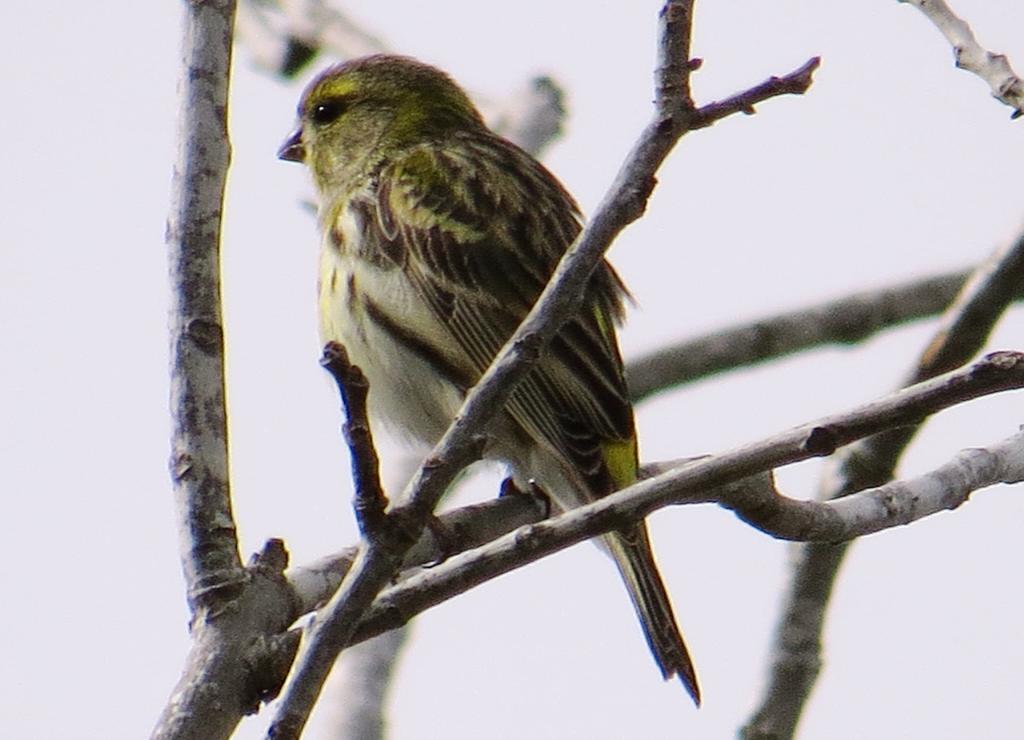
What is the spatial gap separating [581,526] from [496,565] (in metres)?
0.16

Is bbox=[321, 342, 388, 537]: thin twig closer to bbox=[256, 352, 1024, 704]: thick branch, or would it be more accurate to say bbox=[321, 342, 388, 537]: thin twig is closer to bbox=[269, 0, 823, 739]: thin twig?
bbox=[269, 0, 823, 739]: thin twig

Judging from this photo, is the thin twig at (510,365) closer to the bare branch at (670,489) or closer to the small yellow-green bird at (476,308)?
the bare branch at (670,489)

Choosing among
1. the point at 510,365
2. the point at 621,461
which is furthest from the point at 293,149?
the point at 510,365

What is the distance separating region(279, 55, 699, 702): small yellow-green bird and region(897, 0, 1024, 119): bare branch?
1.62 m

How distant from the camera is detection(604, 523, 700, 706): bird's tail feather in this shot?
4.53 metres

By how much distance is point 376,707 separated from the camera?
6.20 m

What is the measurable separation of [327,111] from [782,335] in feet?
6.47

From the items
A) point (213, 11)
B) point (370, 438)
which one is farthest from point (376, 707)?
point (370, 438)

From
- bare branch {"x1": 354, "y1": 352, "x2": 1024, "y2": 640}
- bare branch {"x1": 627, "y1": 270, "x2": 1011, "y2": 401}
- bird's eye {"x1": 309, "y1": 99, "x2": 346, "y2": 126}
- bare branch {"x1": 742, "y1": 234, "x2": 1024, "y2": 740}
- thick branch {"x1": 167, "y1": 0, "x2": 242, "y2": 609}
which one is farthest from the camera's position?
bare branch {"x1": 627, "y1": 270, "x2": 1011, "y2": 401}

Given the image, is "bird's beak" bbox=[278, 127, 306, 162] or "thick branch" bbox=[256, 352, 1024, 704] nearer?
"thick branch" bbox=[256, 352, 1024, 704]

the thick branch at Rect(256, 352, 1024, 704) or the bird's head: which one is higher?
the bird's head

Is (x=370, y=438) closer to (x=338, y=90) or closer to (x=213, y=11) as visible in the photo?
(x=213, y=11)

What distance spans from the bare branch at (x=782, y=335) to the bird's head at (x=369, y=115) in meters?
1.21

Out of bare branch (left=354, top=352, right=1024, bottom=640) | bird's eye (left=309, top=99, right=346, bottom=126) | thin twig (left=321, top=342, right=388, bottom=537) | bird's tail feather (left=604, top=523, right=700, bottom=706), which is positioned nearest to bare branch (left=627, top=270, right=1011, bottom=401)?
bird's eye (left=309, top=99, right=346, bottom=126)
